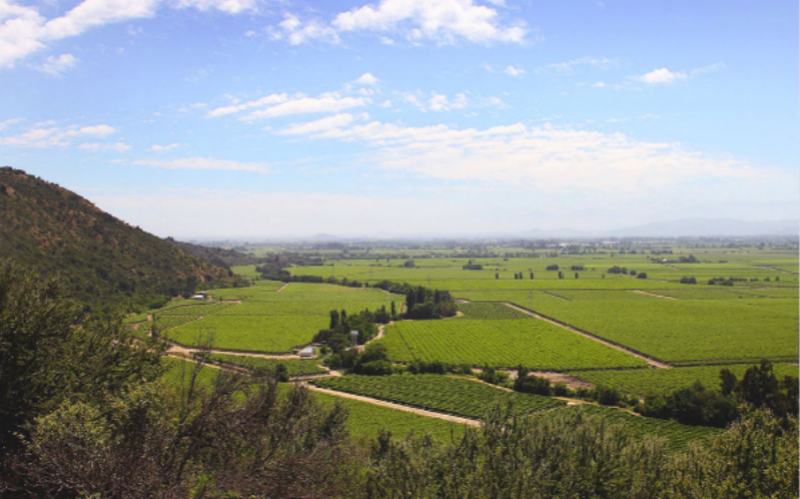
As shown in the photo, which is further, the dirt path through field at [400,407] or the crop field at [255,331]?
the crop field at [255,331]

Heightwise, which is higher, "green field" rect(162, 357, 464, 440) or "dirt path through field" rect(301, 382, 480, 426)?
"green field" rect(162, 357, 464, 440)

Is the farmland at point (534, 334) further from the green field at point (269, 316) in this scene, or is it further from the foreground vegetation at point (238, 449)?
the foreground vegetation at point (238, 449)

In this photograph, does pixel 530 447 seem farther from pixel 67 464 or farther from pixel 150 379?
pixel 150 379

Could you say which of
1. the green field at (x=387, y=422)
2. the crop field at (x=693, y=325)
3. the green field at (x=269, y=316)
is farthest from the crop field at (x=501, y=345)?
the green field at (x=387, y=422)

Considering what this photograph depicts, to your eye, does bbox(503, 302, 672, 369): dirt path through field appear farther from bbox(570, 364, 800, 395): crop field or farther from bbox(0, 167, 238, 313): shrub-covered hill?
bbox(0, 167, 238, 313): shrub-covered hill

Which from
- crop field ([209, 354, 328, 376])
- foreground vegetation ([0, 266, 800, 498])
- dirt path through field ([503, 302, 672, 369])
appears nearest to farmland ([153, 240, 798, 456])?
crop field ([209, 354, 328, 376])

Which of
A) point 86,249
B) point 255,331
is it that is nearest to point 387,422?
point 255,331

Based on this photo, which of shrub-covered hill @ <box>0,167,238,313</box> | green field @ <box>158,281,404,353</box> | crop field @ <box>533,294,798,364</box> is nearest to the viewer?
crop field @ <box>533,294,798,364</box>
